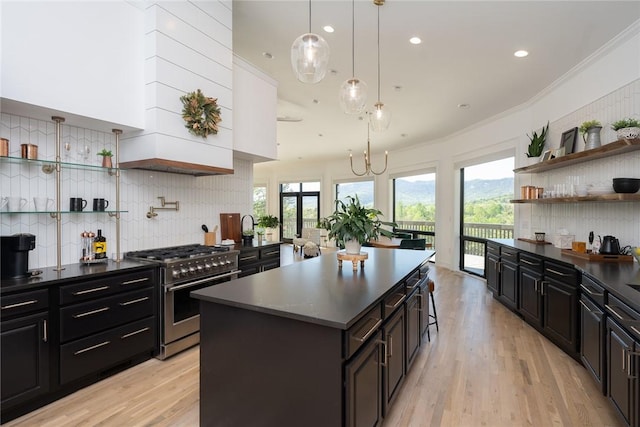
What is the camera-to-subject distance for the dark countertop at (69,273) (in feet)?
6.87

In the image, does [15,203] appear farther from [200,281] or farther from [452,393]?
[452,393]

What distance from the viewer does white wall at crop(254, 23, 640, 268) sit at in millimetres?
3223

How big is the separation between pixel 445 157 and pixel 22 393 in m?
7.73

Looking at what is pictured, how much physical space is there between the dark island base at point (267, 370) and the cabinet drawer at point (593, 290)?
2161 mm

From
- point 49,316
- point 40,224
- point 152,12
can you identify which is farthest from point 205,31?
point 49,316

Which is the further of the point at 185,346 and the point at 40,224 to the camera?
the point at 185,346

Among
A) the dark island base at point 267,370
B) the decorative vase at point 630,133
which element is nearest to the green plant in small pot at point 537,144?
the decorative vase at point 630,133

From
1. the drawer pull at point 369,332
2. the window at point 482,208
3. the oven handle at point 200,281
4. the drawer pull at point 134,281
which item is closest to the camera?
the drawer pull at point 369,332

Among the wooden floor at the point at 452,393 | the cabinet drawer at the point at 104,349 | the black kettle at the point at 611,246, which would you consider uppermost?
the black kettle at the point at 611,246

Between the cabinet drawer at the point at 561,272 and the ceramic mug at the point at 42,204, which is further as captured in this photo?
the cabinet drawer at the point at 561,272

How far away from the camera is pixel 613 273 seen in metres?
2.56

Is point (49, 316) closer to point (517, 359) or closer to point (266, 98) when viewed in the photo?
point (266, 98)

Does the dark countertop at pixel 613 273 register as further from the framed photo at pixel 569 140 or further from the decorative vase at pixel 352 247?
the decorative vase at pixel 352 247

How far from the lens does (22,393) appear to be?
2.08 metres
